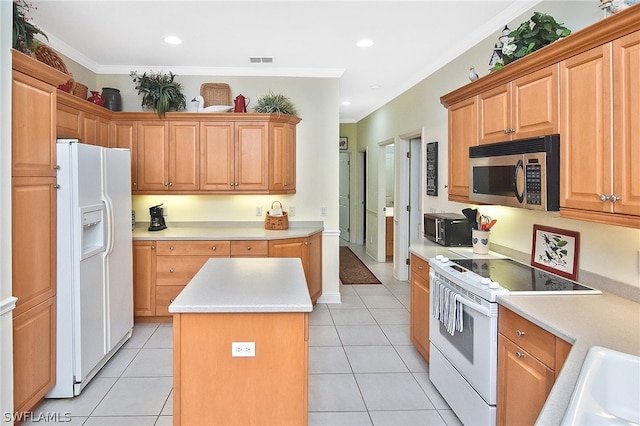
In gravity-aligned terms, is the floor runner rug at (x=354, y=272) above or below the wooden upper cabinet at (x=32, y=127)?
below

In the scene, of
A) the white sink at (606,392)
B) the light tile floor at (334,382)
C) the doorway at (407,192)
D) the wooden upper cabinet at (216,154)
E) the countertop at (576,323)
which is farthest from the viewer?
the doorway at (407,192)

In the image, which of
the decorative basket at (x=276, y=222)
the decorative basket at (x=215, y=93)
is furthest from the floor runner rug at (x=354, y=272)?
the decorative basket at (x=215, y=93)

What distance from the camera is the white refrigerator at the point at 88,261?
280cm

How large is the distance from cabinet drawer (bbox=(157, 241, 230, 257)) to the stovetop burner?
237 centimetres

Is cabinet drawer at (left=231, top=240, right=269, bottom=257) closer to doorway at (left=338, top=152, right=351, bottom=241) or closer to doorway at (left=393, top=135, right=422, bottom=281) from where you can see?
doorway at (left=393, top=135, right=422, bottom=281)

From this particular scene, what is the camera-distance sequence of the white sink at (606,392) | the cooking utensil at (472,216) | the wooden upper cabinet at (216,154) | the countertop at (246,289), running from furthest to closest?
the wooden upper cabinet at (216,154), the cooking utensil at (472,216), the countertop at (246,289), the white sink at (606,392)

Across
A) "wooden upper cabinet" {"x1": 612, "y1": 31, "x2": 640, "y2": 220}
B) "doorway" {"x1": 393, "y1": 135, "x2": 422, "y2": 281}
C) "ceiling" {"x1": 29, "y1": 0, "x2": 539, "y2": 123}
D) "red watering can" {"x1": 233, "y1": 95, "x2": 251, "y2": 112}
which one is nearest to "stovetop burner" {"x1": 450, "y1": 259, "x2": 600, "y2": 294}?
"wooden upper cabinet" {"x1": 612, "y1": 31, "x2": 640, "y2": 220}

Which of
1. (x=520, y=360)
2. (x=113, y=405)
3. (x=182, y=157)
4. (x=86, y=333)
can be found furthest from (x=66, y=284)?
(x=520, y=360)

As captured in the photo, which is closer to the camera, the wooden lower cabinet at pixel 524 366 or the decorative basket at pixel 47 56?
the wooden lower cabinet at pixel 524 366

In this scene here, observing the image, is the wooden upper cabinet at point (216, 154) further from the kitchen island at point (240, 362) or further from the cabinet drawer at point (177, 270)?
the kitchen island at point (240, 362)

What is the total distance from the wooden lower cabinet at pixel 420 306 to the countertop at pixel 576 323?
1168 mm

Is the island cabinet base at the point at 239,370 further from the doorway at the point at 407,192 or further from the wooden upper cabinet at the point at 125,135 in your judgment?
the doorway at the point at 407,192

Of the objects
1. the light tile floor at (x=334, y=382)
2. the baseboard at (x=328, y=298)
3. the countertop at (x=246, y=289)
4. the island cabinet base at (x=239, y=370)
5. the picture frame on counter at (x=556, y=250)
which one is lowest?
the light tile floor at (x=334, y=382)

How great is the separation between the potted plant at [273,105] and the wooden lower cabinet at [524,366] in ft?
11.0
